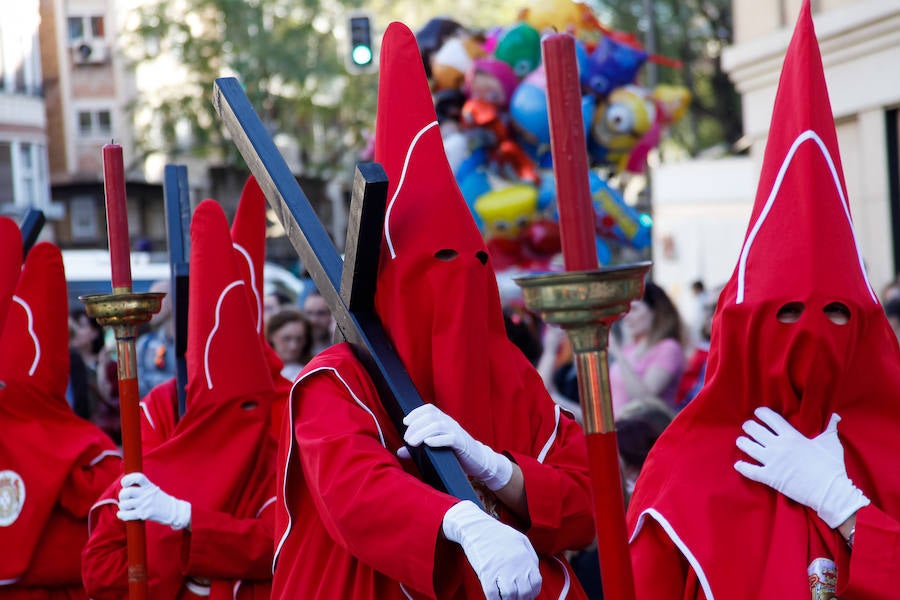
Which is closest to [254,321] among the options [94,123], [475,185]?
[475,185]

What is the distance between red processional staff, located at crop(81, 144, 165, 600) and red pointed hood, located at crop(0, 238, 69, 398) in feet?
3.66

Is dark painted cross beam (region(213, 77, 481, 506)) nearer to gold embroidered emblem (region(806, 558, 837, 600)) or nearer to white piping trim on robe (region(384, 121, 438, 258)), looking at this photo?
white piping trim on robe (region(384, 121, 438, 258))

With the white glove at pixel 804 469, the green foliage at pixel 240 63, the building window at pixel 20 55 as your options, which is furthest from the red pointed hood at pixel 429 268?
the green foliage at pixel 240 63

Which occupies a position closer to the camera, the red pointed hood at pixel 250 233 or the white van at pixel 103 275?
the red pointed hood at pixel 250 233

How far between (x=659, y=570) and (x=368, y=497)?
604 mm

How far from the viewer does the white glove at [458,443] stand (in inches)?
98.3

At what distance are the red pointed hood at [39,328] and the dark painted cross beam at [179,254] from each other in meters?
0.38

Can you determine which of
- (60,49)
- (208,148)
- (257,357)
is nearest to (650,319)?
(257,357)

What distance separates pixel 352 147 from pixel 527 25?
622 inches

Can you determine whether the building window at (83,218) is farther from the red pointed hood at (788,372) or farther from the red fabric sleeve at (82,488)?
the red pointed hood at (788,372)

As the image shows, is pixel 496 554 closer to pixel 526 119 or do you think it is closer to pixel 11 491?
pixel 11 491

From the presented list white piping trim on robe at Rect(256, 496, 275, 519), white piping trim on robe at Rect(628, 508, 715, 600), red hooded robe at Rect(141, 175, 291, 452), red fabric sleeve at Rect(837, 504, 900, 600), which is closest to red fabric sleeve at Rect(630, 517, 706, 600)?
white piping trim on robe at Rect(628, 508, 715, 600)

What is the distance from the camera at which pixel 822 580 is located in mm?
2516

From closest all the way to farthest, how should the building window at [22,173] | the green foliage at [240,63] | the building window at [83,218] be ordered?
the green foliage at [240,63] → the building window at [22,173] → the building window at [83,218]
